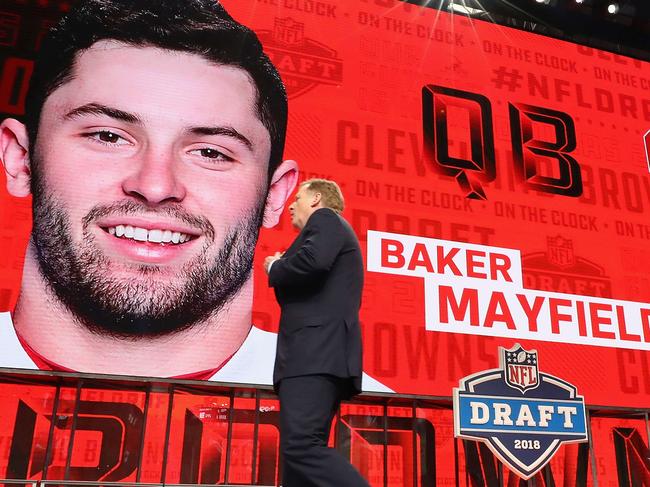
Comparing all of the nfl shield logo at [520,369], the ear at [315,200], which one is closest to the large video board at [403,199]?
the nfl shield logo at [520,369]

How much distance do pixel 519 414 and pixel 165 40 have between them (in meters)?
2.73

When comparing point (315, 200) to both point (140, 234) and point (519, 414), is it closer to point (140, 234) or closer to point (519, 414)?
point (519, 414)

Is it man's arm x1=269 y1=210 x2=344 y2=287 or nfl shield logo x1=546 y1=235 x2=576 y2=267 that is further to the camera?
nfl shield logo x1=546 y1=235 x2=576 y2=267

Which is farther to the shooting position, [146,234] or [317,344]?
[146,234]

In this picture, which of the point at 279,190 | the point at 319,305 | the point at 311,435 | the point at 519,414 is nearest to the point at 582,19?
the point at 279,190

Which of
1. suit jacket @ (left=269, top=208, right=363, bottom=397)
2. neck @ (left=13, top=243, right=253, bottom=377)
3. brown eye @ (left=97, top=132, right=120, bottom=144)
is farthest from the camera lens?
brown eye @ (left=97, top=132, right=120, bottom=144)

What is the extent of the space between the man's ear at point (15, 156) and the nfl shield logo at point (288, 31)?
160 cm

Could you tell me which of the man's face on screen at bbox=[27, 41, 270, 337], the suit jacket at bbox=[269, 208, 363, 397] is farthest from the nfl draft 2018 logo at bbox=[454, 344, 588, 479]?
the man's face on screen at bbox=[27, 41, 270, 337]

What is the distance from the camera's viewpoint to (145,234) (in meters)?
3.18

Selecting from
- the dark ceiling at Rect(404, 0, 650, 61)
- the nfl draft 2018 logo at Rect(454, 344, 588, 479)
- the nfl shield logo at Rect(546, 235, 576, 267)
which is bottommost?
the nfl draft 2018 logo at Rect(454, 344, 588, 479)

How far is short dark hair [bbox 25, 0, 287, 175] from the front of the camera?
3.34m

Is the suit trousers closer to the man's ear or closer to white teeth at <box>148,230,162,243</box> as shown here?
white teeth at <box>148,230,162,243</box>

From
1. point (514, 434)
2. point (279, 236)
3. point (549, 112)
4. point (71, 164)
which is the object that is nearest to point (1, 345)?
point (71, 164)

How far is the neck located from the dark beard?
36mm
